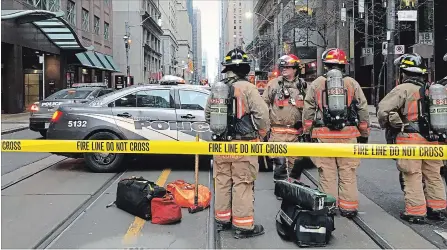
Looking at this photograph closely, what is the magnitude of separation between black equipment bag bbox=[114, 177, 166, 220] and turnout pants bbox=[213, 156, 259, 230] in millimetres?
833

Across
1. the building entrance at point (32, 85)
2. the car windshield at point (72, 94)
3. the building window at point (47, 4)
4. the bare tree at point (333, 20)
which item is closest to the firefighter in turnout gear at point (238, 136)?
the car windshield at point (72, 94)

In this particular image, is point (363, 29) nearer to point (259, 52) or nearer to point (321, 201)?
point (321, 201)

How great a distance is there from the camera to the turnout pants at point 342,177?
17.7ft

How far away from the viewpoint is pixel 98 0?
44.0 m

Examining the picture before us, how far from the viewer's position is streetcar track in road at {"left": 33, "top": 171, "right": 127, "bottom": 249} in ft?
14.9

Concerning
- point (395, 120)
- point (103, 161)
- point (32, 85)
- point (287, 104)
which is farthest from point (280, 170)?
point (32, 85)

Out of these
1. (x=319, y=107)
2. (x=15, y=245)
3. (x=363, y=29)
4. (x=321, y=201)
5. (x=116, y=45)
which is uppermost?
(x=116, y=45)

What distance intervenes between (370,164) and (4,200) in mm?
6788

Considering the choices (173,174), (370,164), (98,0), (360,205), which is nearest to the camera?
(360,205)

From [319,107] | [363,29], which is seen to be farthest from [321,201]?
[363,29]

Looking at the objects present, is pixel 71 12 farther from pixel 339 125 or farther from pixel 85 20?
pixel 339 125

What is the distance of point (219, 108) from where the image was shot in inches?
184

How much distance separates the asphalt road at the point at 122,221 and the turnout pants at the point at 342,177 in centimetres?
24

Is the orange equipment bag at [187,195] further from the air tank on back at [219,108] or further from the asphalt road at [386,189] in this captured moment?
the asphalt road at [386,189]
